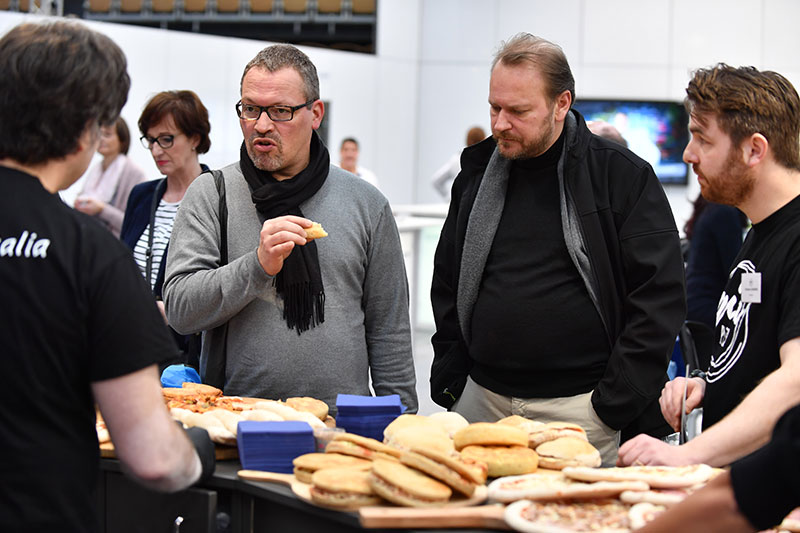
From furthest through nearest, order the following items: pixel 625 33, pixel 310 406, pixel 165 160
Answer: pixel 625 33 < pixel 165 160 < pixel 310 406

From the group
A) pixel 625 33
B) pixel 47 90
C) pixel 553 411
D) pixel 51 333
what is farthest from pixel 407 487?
pixel 625 33

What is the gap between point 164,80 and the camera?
1018cm

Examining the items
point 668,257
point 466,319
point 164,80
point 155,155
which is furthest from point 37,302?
point 164,80

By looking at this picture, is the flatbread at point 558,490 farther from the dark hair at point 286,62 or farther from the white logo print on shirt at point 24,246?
the dark hair at point 286,62

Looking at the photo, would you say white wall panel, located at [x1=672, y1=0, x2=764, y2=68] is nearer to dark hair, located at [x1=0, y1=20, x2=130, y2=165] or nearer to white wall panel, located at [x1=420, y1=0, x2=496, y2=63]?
white wall panel, located at [x1=420, y1=0, x2=496, y2=63]

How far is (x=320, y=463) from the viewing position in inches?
71.9

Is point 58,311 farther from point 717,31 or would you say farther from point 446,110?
point 717,31

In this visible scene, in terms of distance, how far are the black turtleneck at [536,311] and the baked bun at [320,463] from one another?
2.71 feet

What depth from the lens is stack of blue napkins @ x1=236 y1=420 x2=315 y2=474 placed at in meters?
1.93

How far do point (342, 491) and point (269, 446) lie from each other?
12.0 inches

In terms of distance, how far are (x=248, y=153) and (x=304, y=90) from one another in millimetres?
240

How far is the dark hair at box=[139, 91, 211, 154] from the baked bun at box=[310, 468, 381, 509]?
7.17 ft

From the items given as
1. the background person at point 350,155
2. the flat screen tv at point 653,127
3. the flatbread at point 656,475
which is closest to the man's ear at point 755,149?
the flatbread at point 656,475

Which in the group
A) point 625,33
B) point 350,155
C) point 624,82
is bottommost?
point 350,155
